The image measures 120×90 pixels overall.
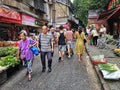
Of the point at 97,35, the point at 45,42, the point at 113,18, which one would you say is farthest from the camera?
the point at 113,18

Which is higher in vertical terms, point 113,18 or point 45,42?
point 113,18

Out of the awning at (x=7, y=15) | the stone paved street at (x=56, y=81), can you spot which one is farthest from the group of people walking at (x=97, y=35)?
the stone paved street at (x=56, y=81)

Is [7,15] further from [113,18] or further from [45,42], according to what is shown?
[113,18]

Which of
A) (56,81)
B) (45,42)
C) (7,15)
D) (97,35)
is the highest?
(7,15)

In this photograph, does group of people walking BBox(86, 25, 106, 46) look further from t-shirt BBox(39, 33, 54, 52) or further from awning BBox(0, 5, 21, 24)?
t-shirt BBox(39, 33, 54, 52)

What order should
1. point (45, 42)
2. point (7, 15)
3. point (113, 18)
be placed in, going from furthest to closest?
point (113, 18) → point (7, 15) → point (45, 42)

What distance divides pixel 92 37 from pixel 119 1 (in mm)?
5160

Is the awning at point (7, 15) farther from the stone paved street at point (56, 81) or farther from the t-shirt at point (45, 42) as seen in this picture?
the stone paved street at point (56, 81)

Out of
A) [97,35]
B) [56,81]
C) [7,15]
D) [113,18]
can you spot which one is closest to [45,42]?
[56,81]

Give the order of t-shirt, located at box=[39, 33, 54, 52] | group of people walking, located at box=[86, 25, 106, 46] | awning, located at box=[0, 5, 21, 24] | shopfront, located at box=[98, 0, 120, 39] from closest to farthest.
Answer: t-shirt, located at box=[39, 33, 54, 52] < awning, located at box=[0, 5, 21, 24] < group of people walking, located at box=[86, 25, 106, 46] < shopfront, located at box=[98, 0, 120, 39]

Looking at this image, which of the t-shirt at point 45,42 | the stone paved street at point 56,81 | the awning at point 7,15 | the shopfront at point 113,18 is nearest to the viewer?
the stone paved street at point 56,81

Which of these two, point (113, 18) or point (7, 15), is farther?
point (113, 18)

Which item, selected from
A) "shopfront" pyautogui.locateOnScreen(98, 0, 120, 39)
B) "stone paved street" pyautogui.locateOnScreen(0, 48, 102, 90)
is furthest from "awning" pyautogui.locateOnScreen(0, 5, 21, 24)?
"shopfront" pyautogui.locateOnScreen(98, 0, 120, 39)

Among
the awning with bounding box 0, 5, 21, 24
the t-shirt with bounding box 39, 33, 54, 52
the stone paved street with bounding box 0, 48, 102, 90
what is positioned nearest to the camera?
the stone paved street with bounding box 0, 48, 102, 90
